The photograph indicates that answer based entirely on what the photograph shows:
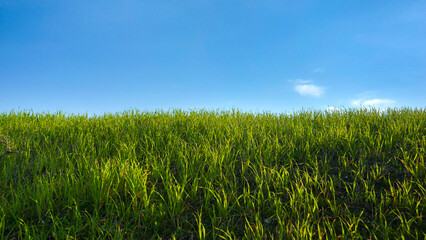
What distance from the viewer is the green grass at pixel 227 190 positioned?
258 cm

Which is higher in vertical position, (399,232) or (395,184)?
(395,184)

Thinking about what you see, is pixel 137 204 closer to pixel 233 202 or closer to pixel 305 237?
pixel 233 202

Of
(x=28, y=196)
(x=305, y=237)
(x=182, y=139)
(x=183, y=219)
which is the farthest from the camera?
(x=182, y=139)

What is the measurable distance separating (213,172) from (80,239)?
159 centimetres

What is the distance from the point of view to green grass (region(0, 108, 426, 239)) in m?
2.58

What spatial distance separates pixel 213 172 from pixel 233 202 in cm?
57

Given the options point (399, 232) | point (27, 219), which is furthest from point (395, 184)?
point (27, 219)

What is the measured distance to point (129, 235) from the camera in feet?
8.32

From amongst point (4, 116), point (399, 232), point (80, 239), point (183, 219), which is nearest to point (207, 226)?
point (183, 219)

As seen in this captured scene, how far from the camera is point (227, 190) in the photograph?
3064 mm

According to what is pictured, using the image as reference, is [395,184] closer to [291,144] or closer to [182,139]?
[291,144]

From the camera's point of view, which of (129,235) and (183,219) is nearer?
(129,235)

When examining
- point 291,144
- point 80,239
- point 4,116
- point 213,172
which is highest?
point 4,116

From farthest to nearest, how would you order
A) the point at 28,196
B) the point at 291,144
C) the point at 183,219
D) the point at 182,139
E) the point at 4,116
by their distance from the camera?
the point at 4,116 < the point at 182,139 < the point at 291,144 < the point at 28,196 < the point at 183,219
